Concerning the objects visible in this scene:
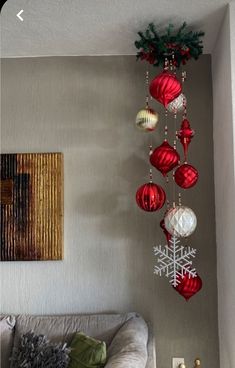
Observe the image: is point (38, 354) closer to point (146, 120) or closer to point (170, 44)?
point (146, 120)

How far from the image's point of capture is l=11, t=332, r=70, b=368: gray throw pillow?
6.84ft

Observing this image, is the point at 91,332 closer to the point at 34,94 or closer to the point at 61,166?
the point at 61,166

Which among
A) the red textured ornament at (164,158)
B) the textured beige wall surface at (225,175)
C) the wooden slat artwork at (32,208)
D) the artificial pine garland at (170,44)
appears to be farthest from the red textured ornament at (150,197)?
the artificial pine garland at (170,44)

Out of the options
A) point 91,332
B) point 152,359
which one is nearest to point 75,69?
point 91,332

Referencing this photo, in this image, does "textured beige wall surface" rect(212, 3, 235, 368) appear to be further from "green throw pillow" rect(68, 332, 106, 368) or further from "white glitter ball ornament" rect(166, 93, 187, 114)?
"green throw pillow" rect(68, 332, 106, 368)

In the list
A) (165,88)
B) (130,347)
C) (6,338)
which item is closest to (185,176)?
(165,88)

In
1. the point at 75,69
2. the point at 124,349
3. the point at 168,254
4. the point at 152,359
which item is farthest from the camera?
the point at 75,69

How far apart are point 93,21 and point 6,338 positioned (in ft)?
6.08

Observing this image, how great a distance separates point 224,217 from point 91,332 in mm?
1001

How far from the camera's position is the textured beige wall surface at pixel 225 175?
7.07 feet

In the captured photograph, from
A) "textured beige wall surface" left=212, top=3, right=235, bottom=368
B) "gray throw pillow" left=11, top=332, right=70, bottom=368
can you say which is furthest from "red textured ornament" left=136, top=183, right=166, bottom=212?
"gray throw pillow" left=11, top=332, right=70, bottom=368

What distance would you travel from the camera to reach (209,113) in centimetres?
274

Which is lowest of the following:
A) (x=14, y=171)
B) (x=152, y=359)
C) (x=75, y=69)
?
(x=152, y=359)

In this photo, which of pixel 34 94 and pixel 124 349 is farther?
pixel 34 94
